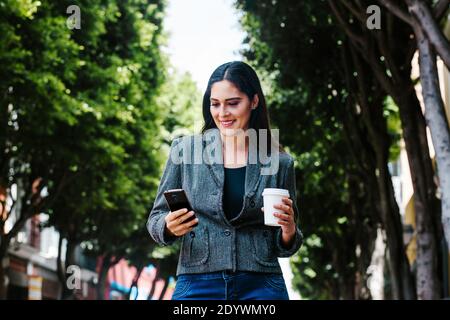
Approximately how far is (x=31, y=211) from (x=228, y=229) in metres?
19.9

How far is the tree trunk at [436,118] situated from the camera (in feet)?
26.3

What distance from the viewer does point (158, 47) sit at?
2609 cm

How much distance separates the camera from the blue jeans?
2789mm

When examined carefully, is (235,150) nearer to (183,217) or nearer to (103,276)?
(183,217)

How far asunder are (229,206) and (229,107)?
1.06 ft

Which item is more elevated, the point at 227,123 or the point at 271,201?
the point at 227,123

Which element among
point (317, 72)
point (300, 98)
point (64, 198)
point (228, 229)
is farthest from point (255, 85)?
point (64, 198)

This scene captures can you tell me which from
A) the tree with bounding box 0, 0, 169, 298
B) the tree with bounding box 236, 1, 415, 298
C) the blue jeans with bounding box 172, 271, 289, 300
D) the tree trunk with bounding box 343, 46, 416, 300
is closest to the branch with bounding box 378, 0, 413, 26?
the tree trunk with bounding box 343, 46, 416, 300

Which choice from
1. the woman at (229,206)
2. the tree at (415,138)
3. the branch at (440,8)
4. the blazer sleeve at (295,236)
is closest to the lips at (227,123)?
the woman at (229,206)

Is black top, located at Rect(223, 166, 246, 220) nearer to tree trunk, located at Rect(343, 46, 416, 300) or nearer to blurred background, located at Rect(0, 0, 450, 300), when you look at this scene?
blurred background, located at Rect(0, 0, 450, 300)

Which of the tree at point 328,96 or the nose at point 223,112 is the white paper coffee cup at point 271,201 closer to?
the nose at point 223,112

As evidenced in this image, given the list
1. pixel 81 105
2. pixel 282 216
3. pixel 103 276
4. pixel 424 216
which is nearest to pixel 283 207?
A: pixel 282 216

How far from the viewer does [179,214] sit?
2779 mm
